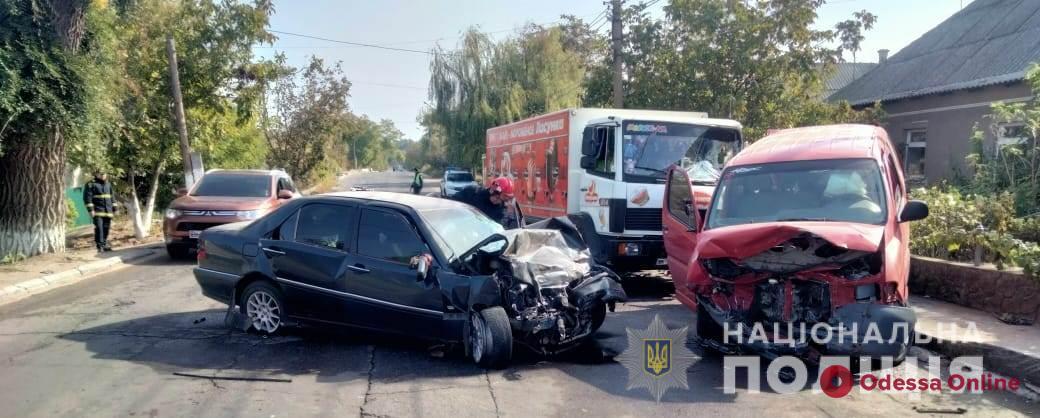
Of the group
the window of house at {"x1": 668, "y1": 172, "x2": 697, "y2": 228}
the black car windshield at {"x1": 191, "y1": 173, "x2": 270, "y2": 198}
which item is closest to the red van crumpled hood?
the window of house at {"x1": 668, "y1": 172, "x2": 697, "y2": 228}

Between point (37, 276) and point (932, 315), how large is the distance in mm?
11916

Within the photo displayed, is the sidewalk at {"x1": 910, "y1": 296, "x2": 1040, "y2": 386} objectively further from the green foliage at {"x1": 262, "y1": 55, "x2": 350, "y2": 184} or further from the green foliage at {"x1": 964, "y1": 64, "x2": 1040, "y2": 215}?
the green foliage at {"x1": 262, "y1": 55, "x2": 350, "y2": 184}

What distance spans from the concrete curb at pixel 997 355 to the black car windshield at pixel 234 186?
37.0 ft

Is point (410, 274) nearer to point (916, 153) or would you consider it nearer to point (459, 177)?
point (916, 153)

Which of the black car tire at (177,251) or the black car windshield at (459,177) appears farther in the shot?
the black car windshield at (459,177)

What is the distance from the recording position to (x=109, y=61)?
12352mm

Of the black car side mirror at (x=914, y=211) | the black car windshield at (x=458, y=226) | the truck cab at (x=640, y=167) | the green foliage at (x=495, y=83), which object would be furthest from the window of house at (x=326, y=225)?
the green foliage at (x=495, y=83)

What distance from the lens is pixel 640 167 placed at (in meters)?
10.1

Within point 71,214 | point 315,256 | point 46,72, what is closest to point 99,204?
point 46,72

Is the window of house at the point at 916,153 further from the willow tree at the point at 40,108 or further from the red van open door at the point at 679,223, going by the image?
the willow tree at the point at 40,108

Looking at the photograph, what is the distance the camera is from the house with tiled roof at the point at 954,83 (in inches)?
632

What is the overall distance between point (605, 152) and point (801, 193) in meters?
3.71

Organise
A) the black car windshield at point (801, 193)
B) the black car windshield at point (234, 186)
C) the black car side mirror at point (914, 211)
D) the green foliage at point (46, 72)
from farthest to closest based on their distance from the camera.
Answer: the black car windshield at point (234, 186)
the green foliage at point (46, 72)
the black car windshield at point (801, 193)
the black car side mirror at point (914, 211)

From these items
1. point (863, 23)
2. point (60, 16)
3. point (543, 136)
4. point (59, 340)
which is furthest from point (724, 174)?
point (863, 23)
